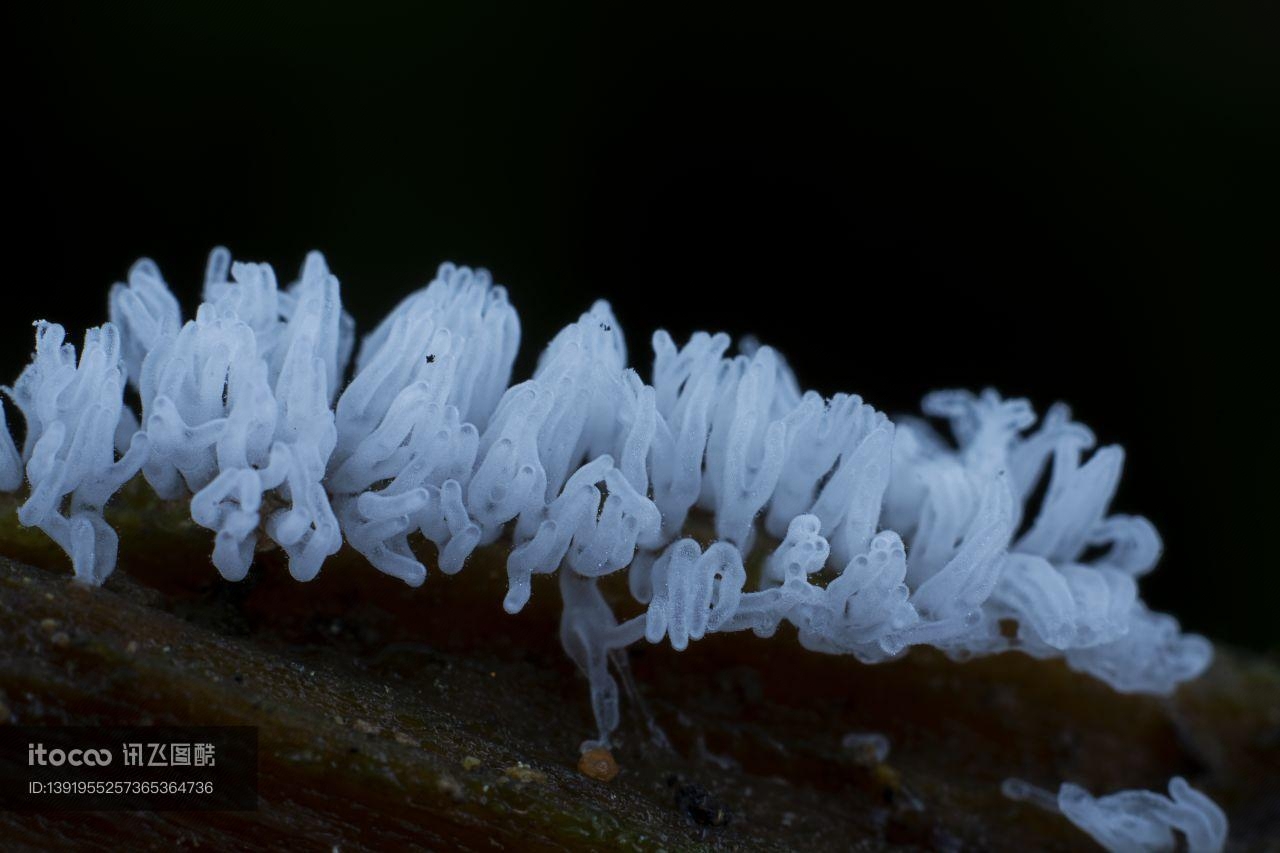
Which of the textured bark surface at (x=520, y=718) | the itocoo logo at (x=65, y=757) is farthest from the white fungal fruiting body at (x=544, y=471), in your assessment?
the itocoo logo at (x=65, y=757)

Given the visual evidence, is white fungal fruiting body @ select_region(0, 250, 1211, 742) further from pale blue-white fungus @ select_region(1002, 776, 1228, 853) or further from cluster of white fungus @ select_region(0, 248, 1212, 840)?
pale blue-white fungus @ select_region(1002, 776, 1228, 853)

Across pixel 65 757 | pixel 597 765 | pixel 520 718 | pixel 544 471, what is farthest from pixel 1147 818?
pixel 65 757

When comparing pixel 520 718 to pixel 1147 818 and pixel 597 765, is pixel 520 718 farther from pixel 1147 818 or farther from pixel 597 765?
pixel 1147 818

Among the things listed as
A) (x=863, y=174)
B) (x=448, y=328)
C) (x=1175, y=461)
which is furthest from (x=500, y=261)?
(x=1175, y=461)

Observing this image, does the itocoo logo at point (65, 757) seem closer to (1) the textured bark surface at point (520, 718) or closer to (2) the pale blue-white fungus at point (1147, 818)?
(1) the textured bark surface at point (520, 718)

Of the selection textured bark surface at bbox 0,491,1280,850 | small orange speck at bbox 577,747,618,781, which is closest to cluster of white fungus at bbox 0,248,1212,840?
small orange speck at bbox 577,747,618,781
